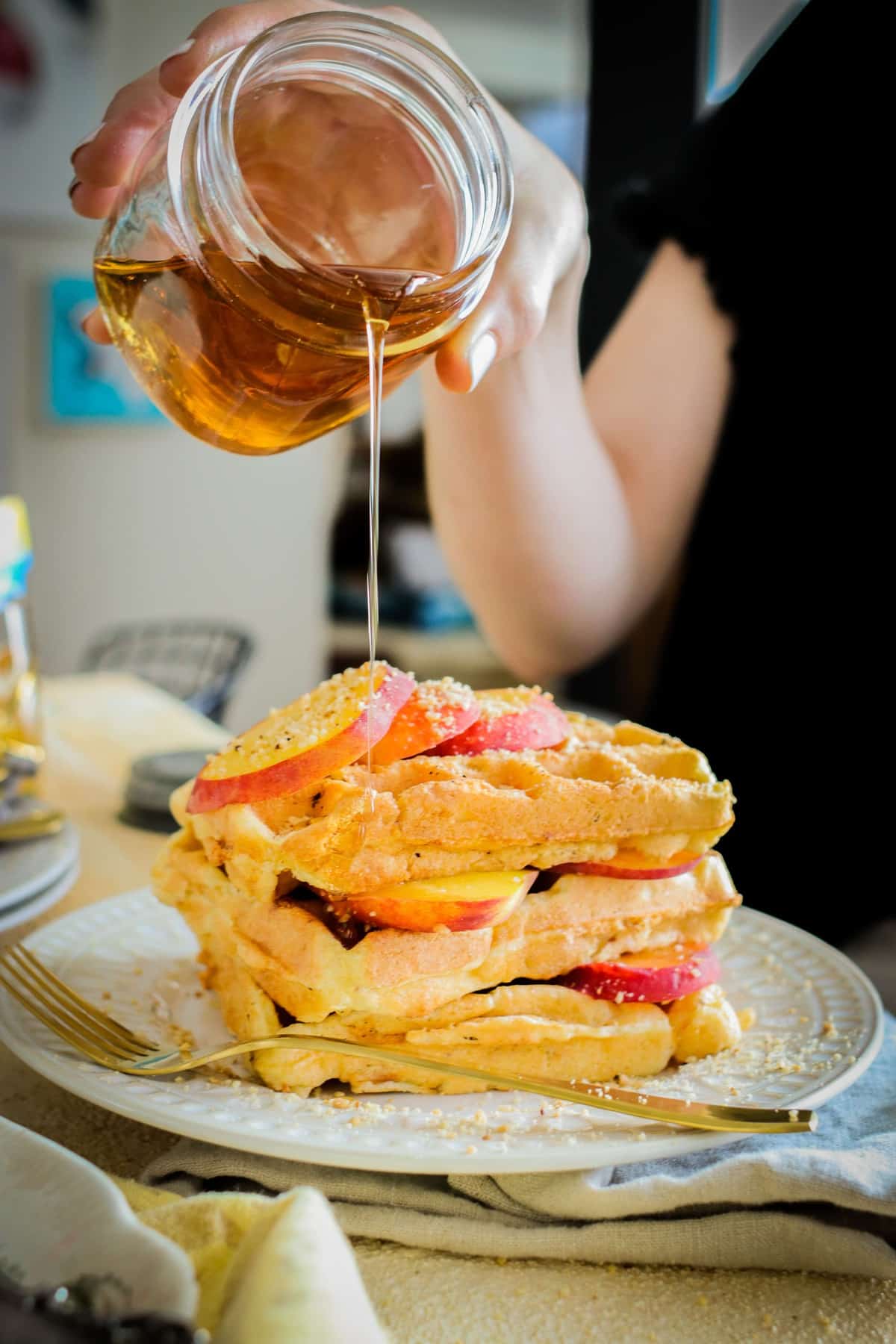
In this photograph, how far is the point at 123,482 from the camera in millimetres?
4777

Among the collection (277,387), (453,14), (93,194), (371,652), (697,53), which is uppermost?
(453,14)

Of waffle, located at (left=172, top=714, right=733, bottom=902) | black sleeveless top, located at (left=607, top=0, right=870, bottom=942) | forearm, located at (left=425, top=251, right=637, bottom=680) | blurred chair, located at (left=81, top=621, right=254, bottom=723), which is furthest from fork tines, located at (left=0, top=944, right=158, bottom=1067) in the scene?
blurred chair, located at (left=81, top=621, right=254, bottom=723)

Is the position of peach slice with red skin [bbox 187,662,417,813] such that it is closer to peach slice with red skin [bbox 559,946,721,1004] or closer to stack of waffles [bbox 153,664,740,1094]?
stack of waffles [bbox 153,664,740,1094]

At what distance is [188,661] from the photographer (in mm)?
3092

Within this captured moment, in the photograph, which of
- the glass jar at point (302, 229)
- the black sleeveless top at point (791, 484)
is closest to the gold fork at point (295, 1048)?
the glass jar at point (302, 229)

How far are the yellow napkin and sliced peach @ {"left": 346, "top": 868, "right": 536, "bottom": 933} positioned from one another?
0.72 ft

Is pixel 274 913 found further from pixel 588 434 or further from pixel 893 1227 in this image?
pixel 588 434

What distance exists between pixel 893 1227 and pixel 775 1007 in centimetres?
24

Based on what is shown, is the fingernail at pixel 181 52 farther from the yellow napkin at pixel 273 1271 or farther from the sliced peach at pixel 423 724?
the yellow napkin at pixel 273 1271

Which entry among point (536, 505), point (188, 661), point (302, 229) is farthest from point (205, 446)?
point (302, 229)

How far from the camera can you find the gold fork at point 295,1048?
628 mm

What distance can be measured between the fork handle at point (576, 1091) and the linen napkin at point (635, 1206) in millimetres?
16

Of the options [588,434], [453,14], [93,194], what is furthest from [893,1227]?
[453,14]

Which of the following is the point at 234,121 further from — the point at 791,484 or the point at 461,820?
the point at 791,484
